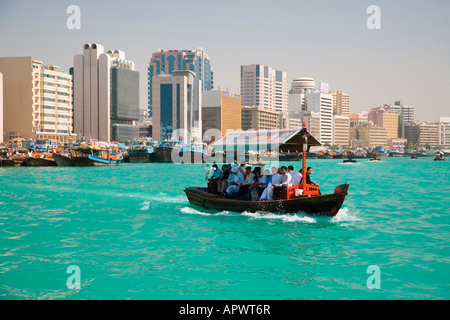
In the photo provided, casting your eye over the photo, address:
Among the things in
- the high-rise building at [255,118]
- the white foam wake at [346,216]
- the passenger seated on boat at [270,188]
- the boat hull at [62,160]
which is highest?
the high-rise building at [255,118]

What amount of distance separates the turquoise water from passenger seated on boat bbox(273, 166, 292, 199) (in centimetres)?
86

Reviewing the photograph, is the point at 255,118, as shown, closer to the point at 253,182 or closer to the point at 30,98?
the point at 30,98

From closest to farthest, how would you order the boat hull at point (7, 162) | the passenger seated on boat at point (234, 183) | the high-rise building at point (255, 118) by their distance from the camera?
the passenger seated on boat at point (234, 183) → the boat hull at point (7, 162) → the high-rise building at point (255, 118)

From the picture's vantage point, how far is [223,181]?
66.0 feet

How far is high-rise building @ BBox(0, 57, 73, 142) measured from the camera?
110 m

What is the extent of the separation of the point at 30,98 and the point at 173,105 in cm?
6915

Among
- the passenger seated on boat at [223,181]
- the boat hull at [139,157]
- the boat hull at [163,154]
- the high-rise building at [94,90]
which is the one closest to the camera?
the passenger seated on boat at [223,181]

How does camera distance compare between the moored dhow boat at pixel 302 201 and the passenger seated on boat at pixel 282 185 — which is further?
the passenger seated on boat at pixel 282 185

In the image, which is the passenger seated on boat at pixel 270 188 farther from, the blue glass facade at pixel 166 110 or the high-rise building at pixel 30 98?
the blue glass facade at pixel 166 110

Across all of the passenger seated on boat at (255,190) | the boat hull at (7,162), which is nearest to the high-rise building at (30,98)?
the boat hull at (7,162)

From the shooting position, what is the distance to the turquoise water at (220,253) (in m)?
10.0

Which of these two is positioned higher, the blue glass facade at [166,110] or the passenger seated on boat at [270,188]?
the blue glass facade at [166,110]
